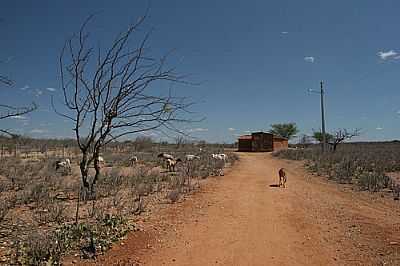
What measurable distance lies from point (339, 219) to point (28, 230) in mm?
6800

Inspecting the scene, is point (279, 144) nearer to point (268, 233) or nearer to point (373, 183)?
point (373, 183)

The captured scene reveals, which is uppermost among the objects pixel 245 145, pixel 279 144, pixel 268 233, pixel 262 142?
pixel 262 142

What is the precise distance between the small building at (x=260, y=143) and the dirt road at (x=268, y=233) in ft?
170

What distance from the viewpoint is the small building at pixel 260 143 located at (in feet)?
208

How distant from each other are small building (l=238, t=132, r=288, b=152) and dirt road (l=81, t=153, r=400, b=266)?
170ft

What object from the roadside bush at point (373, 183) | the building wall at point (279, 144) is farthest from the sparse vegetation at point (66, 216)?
the building wall at point (279, 144)

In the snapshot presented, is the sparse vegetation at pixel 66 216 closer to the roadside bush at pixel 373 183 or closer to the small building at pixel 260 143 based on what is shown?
the roadside bush at pixel 373 183

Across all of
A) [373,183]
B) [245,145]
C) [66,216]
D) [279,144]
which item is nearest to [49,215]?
[66,216]

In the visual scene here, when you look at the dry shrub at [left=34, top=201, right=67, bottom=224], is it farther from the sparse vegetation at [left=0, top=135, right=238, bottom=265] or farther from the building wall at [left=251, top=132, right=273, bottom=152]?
the building wall at [left=251, top=132, right=273, bottom=152]

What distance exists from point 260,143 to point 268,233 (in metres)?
57.4

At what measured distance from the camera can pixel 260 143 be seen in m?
64.1

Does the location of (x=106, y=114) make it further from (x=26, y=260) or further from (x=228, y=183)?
(x=228, y=183)

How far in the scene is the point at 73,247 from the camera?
646 cm

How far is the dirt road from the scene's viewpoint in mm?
6061
